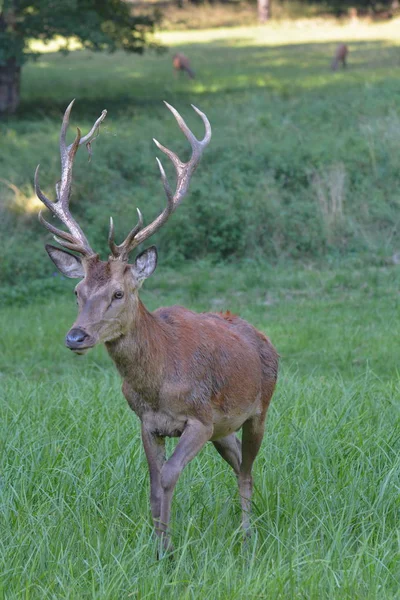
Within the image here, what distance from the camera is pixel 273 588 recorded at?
441 cm

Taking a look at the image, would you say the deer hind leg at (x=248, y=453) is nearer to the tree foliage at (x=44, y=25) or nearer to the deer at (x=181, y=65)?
the tree foliage at (x=44, y=25)

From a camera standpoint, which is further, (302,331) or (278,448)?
(302,331)

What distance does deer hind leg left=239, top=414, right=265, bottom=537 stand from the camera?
5602 mm

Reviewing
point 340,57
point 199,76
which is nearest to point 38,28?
point 199,76

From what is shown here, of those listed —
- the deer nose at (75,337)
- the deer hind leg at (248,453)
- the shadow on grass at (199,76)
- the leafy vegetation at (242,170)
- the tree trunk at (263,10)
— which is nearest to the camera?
the deer nose at (75,337)

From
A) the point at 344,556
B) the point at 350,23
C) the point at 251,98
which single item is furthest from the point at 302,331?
the point at 350,23

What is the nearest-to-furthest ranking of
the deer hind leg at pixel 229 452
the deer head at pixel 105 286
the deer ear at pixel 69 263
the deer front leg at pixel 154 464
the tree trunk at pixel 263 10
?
the deer head at pixel 105 286 → the deer front leg at pixel 154 464 → the deer ear at pixel 69 263 → the deer hind leg at pixel 229 452 → the tree trunk at pixel 263 10

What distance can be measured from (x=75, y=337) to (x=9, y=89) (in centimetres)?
1868

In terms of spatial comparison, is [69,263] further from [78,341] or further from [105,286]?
[78,341]

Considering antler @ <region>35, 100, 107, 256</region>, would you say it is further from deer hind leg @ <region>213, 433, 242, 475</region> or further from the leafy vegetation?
the leafy vegetation

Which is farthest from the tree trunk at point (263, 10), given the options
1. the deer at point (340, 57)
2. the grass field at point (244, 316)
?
the deer at point (340, 57)

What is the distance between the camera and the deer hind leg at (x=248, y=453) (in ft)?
18.4

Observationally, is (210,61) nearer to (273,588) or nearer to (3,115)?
(3,115)

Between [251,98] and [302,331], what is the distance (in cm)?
1205
